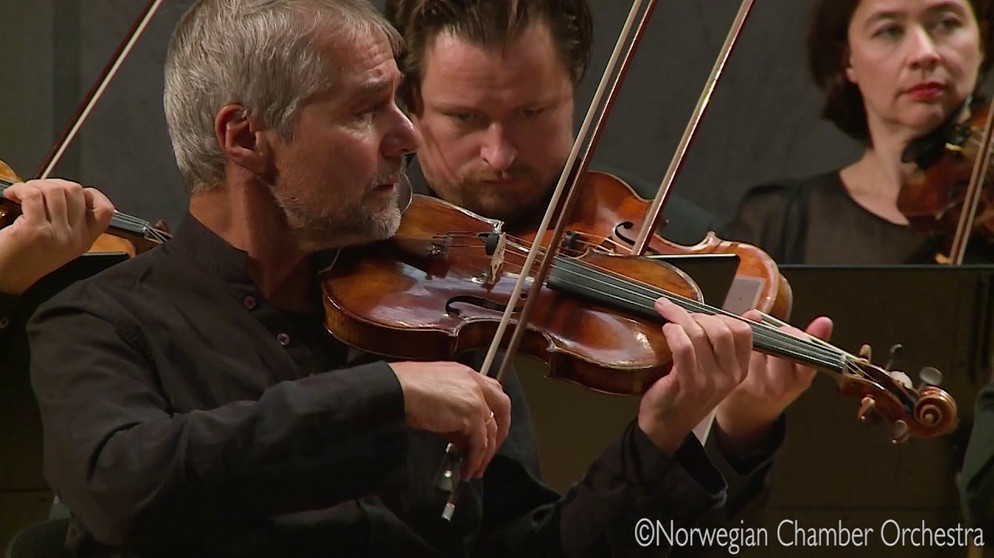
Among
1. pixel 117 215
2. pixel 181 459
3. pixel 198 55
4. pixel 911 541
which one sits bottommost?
pixel 911 541

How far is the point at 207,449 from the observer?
3.80ft

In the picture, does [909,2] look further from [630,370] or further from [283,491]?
[283,491]

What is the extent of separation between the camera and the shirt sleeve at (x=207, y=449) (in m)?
1.16

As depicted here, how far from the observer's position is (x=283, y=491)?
1190mm

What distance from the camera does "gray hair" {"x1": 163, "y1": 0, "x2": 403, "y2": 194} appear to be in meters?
1.34

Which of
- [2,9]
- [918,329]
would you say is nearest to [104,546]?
[918,329]

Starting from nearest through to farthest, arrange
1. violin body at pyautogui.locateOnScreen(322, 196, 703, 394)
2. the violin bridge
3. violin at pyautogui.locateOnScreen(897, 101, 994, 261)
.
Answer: violin body at pyautogui.locateOnScreen(322, 196, 703, 394), the violin bridge, violin at pyautogui.locateOnScreen(897, 101, 994, 261)

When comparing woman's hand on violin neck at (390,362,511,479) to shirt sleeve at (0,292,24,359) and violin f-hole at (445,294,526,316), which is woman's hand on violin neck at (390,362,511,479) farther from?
shirt sleeve at (0,292,24,359)

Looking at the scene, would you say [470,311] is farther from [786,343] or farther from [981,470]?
[981,470]

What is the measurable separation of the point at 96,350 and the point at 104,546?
20cm

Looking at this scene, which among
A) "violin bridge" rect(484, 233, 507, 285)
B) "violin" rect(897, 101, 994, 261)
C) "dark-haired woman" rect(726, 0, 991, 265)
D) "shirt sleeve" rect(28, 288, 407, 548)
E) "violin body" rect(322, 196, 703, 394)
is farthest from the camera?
"dark-haired woman" rect(726, 0, 991, 265)

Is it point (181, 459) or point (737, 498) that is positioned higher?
point (181, 459)

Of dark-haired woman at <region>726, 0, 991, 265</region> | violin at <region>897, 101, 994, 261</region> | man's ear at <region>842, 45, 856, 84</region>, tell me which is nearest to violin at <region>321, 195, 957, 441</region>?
violin at <region>897, 101, 994, 261</region>

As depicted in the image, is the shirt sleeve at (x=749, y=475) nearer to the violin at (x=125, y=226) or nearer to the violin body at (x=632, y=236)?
the violin body at (x=632, y=236)
